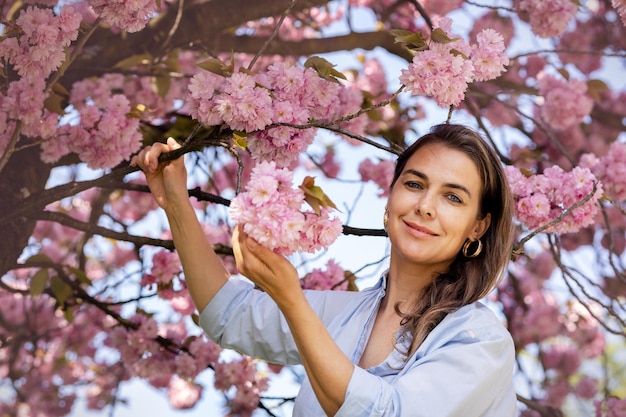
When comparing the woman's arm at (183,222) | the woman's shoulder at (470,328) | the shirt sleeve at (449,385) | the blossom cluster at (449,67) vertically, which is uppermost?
the blossom cluster at (449,67)

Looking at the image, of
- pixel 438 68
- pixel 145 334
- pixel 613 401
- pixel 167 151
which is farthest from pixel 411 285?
pixel 613 401

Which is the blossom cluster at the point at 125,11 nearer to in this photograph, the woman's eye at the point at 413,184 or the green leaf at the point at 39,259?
the woman's eye at the point at 413,184

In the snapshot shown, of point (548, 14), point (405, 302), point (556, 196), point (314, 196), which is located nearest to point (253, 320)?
point (405, 302)

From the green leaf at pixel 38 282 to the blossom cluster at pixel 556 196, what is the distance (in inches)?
56.1

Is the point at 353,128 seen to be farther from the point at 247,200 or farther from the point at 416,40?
the point at 247,200

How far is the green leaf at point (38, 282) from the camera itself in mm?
2486

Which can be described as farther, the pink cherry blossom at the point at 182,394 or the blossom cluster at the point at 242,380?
the pink cherry blossom at the point at 182,394

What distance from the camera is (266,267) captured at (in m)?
1.33

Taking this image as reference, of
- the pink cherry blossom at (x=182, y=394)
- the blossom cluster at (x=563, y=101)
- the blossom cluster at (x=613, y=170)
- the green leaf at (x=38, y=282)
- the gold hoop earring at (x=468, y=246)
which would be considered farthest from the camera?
the pink cherry blossom at (x=182, y=394)

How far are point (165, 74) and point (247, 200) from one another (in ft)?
5.72

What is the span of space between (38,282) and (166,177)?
849 millimetres

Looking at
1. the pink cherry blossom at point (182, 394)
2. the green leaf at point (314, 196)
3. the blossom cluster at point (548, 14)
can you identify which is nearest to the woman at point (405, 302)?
the green leaf at point (314, 196)

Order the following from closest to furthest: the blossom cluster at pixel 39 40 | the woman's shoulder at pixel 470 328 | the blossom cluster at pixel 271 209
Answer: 1. the blossom cluster at pixel 271 209
2. the woman's shoulder at pixel 470 328
3. the blossom cluster at pixel 39 40

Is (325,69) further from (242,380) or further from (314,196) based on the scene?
(242,380)
